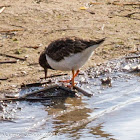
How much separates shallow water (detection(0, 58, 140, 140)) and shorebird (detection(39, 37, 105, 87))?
0.57m

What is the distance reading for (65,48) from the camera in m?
7.85

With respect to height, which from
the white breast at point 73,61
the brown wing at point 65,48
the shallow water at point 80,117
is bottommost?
the shallow water at point 80,117

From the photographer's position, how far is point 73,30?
10.3 m

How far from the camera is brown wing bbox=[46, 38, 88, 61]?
305 inches

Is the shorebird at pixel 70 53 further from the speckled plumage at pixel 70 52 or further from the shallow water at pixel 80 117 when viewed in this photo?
the shallow water at pixel 80 117

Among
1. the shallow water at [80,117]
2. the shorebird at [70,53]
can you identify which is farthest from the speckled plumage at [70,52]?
the shallow water at [80,117]

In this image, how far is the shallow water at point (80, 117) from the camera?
6656 millimetres

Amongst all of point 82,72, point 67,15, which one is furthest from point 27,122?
point 67,15

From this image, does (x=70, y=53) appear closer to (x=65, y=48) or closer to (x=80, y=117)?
(x=65, y=48)

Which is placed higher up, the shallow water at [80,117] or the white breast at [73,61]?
the white breast at [73,61]

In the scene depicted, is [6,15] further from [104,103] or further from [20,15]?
[104,103]

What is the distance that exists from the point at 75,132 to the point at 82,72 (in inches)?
86.4

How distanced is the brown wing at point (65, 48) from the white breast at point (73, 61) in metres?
0.06

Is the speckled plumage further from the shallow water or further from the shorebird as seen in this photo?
the shallow water
